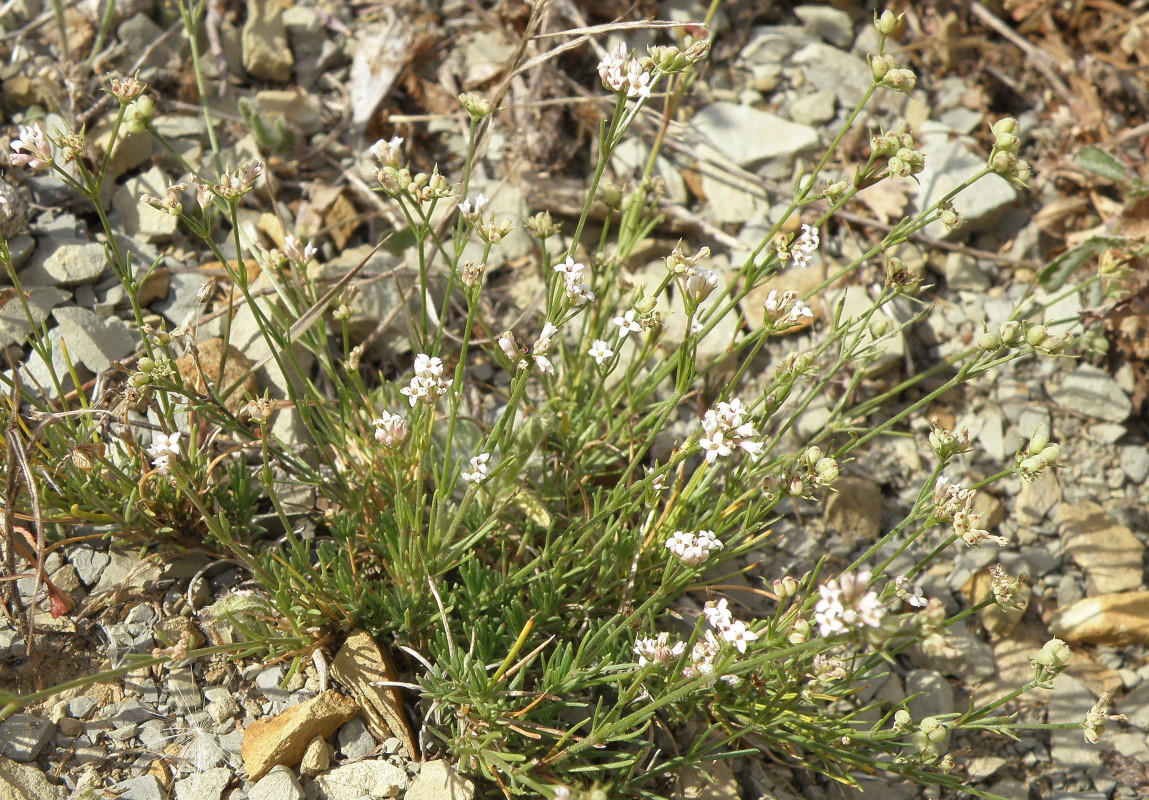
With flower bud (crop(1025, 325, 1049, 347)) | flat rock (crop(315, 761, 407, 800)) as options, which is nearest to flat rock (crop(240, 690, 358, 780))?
flat rock (crop(315, 761, 407, 800))

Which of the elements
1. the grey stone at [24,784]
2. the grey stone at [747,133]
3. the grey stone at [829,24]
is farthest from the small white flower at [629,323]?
the grey stone at [829,24]

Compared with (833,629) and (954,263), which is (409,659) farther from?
(954,263)

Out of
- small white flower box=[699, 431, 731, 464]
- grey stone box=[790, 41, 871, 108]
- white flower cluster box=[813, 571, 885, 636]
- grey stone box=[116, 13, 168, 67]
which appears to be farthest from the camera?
grey stone box=[790, 41, 871, 108]

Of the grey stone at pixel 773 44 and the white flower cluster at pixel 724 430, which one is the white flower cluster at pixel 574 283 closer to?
the white flower cluster at pixel 724 430

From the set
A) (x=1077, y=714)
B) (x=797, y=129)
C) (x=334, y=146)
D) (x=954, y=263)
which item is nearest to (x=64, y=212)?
(x=334, y=146)

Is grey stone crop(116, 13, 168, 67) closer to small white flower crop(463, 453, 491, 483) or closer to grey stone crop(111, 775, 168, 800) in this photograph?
small white flower crop(463, 453, 491, 483)

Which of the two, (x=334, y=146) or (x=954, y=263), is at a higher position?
(x=334, y=146)

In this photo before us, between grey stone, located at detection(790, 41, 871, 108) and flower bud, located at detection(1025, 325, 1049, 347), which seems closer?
flower bud, located at detection(1025, 325, 1049, 347)
